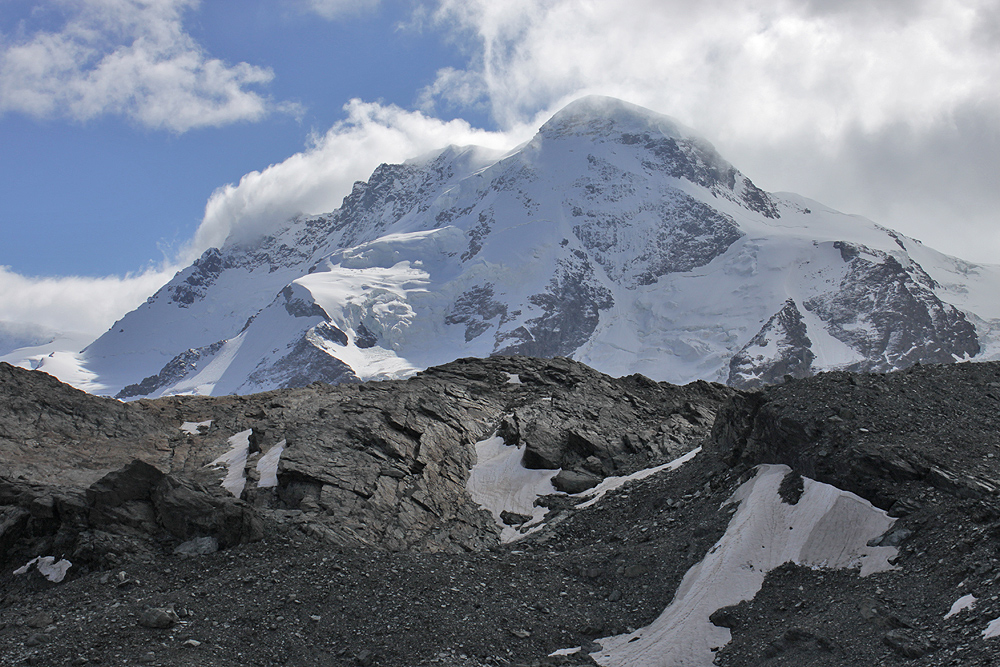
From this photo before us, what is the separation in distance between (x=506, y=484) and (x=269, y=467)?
9.55m

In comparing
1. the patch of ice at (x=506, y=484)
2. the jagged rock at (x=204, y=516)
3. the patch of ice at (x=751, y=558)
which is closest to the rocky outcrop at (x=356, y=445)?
the jagged rock at (x=204, y=516)

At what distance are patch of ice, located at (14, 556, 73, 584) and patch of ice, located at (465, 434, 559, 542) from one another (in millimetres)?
13998

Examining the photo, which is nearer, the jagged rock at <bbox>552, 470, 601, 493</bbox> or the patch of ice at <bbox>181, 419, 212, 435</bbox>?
the jagged rock at <bbox>552, 470, 601, 493</bbox>

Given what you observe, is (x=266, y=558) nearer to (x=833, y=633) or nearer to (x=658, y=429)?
(x=833, y=633)

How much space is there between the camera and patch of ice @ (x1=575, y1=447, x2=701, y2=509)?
2972 cm

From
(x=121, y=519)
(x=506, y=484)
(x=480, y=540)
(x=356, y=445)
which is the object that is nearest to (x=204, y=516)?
(x=121, y=519)

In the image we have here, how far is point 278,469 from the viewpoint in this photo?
94.0 feet

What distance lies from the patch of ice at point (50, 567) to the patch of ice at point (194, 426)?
64.8ft

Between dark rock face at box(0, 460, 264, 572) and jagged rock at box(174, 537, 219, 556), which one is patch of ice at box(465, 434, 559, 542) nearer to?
dark rock face at box(0, 460, 264, 572)

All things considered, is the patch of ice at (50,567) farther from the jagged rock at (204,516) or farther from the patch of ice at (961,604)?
the patch of ice at (961,604)

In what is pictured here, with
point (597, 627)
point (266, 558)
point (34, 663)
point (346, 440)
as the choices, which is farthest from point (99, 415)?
point (597, 627)

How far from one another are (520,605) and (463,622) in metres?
1.83

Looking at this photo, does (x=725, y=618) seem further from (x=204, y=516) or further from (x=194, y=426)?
(x=194, y=426)

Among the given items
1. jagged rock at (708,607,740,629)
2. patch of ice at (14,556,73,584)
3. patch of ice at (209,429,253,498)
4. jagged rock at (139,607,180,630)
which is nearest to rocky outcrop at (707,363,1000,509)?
jagged rock at (708,607,740,629)
